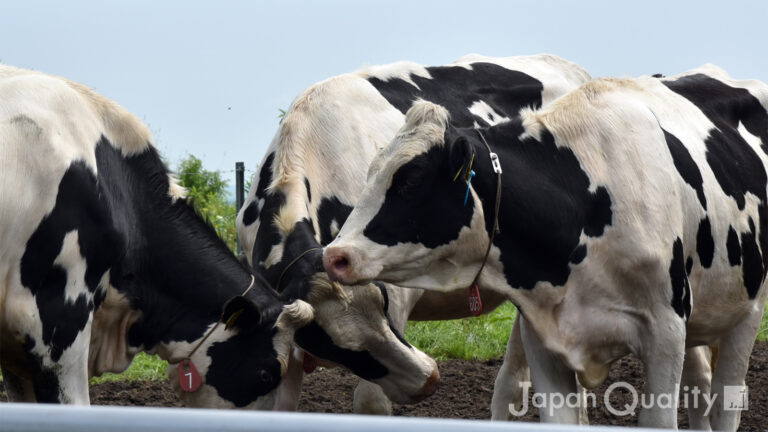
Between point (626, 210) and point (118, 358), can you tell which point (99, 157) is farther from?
point (626, 210)

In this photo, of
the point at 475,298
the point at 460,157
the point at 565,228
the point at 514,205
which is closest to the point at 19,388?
the point at 475,298

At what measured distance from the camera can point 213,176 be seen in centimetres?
1712

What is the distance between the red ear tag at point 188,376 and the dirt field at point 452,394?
2.10 metres

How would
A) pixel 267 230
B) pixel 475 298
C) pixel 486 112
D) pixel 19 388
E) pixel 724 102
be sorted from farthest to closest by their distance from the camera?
pixel 486 112 < pixel 724 102 < pixel 267 230 < pixel 19 388 < pixel 475 298

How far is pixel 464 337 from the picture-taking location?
34.4 feet

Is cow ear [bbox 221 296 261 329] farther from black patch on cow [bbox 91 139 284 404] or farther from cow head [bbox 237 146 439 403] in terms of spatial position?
cow head [bbox 237 146 439 403]

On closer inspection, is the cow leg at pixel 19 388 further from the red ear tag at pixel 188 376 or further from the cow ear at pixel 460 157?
the cow ear at pixel 460 157

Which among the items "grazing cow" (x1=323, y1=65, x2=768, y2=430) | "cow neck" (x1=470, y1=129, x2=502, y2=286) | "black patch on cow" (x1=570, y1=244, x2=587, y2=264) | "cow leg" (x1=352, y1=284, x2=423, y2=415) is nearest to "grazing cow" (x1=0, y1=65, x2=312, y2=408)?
"cow leg" (x1=352, y1=284, x2=423, y2=415)

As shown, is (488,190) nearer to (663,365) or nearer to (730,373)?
(663,365)

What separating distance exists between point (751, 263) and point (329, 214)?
2463 mm

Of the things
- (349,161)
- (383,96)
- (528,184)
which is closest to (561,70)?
(383,96)

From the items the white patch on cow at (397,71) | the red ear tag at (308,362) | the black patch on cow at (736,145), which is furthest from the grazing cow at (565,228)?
the white patch on cow at (397,71)

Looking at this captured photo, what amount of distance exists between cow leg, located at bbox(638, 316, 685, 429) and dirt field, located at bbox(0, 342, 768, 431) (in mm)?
2055

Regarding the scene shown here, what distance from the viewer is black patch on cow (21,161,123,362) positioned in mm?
5129
